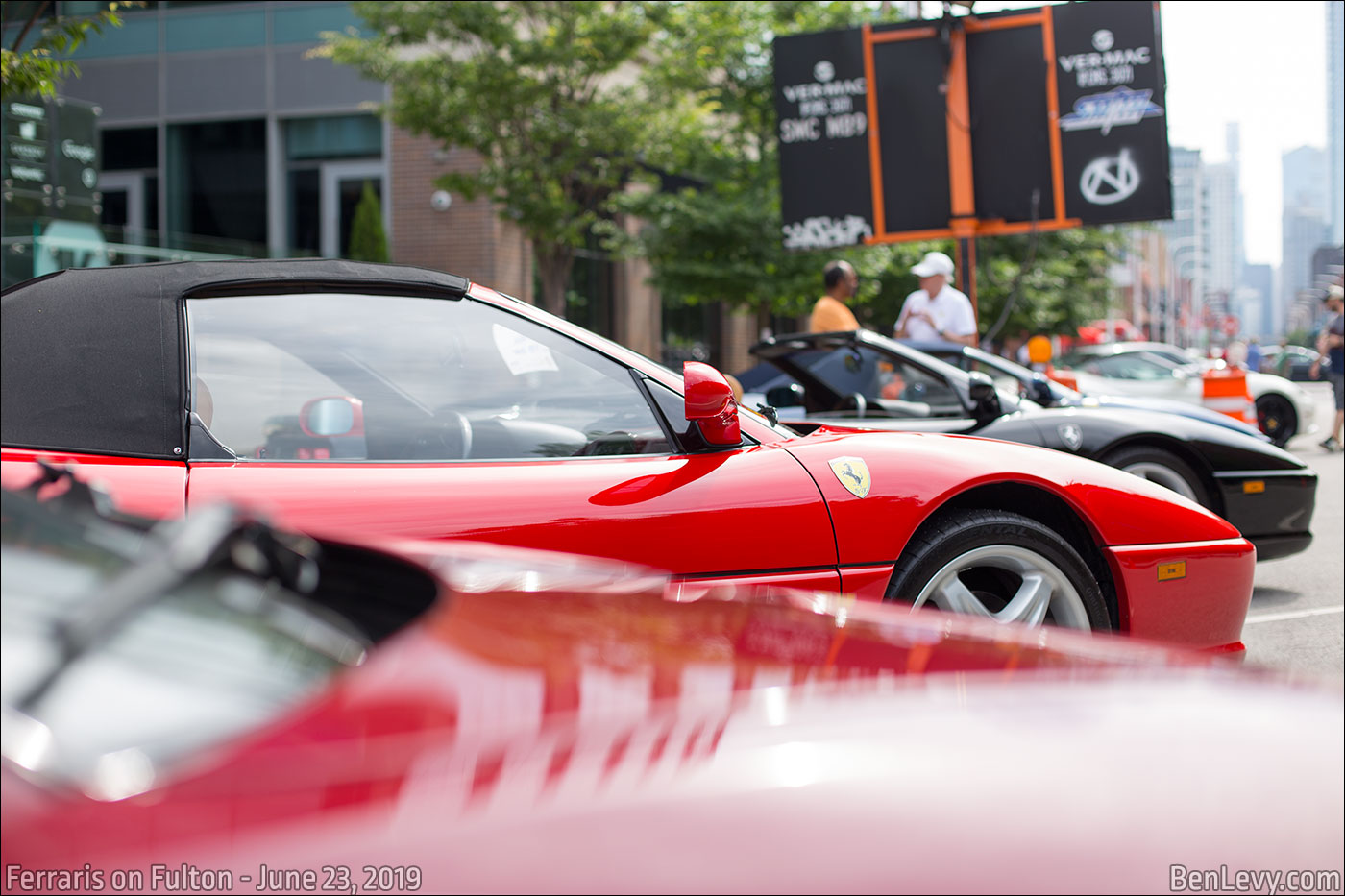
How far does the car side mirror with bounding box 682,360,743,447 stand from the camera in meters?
3.03

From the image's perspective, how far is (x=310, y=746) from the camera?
112 cm

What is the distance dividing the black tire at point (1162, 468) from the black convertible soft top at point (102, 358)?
4357 millimetres

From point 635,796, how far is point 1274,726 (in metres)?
0.69

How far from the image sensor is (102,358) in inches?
109

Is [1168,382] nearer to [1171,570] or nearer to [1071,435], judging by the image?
[1071,435]

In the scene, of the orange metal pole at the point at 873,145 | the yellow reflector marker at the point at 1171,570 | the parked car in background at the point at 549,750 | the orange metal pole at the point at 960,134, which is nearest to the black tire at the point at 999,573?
the yellow reflector marker at the point at 1171,570

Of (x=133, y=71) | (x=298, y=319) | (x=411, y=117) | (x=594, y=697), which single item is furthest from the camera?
(x=133, y=71)

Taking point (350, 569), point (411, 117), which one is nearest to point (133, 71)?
point (411, 117)

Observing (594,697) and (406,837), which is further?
(594,697)

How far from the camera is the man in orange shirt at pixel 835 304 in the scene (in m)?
8.16

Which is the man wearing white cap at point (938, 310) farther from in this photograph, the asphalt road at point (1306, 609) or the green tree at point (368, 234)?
the green tree at point (368, 234)

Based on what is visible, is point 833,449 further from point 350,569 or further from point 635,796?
point 635,796

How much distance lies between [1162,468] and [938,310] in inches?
124

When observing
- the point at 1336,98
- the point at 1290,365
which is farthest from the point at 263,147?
the point at 1290,365
